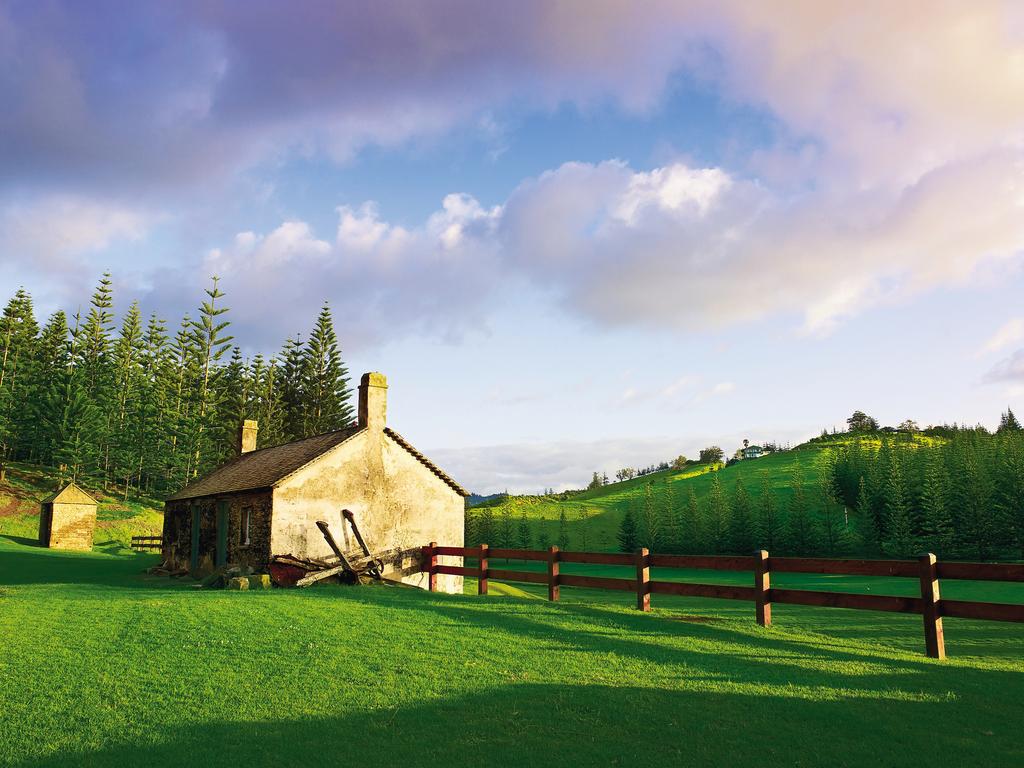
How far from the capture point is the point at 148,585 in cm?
2273

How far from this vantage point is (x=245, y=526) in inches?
966

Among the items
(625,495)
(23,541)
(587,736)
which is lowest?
(23,541)

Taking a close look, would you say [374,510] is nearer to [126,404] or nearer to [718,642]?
[718,642]

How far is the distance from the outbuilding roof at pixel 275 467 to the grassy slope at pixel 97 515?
20487 millimetres

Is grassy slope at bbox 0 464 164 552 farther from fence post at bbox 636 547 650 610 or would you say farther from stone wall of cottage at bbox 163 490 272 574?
fence post at bbox 636 547 650 610

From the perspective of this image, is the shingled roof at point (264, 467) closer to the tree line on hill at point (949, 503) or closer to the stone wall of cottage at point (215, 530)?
the stone wall of cottage at point (215, 530)

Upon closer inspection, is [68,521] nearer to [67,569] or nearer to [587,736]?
[67,569]

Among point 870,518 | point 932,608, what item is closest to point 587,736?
point 932,608

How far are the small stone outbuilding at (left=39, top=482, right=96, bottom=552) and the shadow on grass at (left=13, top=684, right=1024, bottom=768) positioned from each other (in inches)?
1660

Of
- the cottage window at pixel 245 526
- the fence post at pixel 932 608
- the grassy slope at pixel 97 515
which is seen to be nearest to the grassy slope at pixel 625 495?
the grassy slope at pixel 97 515

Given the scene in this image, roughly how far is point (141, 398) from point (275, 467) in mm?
55170

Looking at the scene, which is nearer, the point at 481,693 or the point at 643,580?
the point at 481,693

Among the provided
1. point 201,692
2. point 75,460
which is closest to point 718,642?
point 201,692

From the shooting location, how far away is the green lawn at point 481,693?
6086mm
